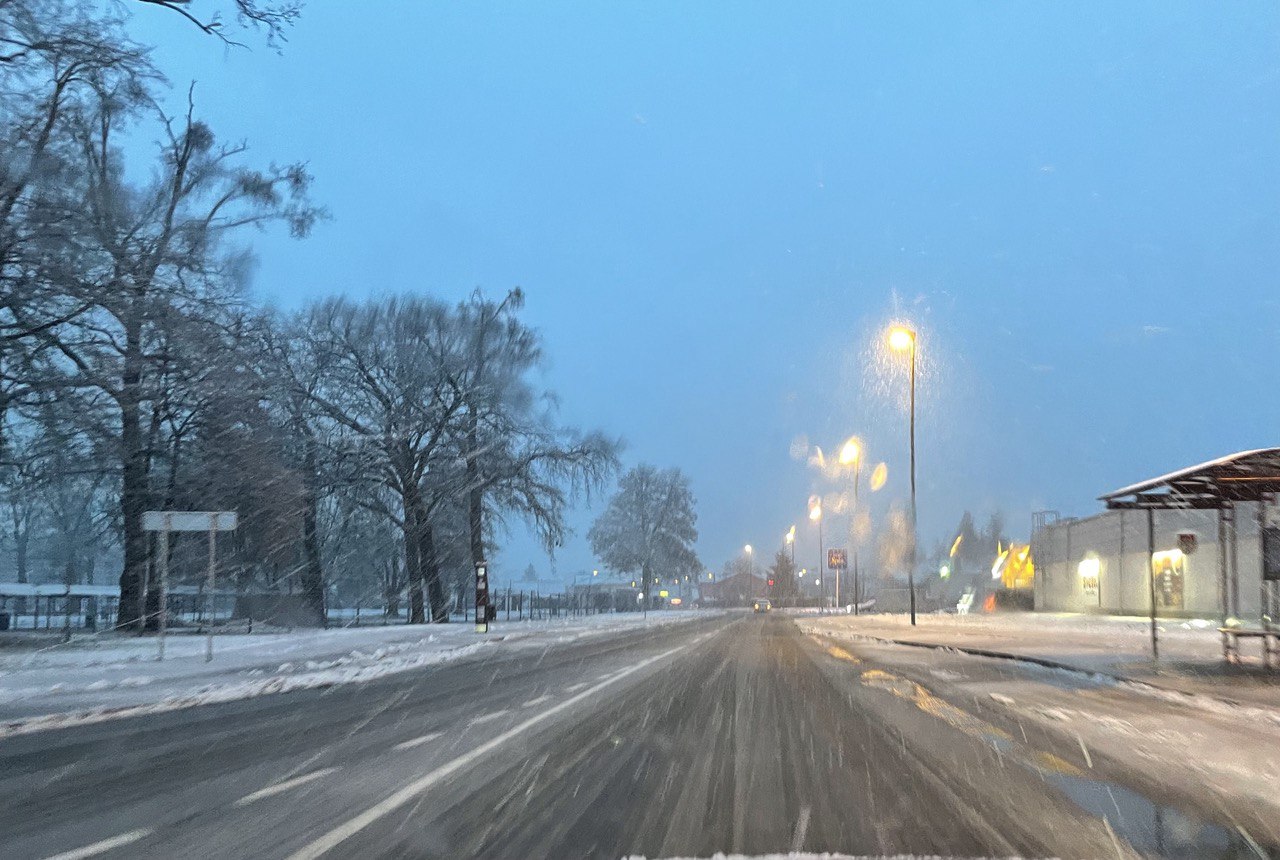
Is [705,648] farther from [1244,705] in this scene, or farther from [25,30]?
[25,30]

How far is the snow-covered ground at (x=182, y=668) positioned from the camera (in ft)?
47.7

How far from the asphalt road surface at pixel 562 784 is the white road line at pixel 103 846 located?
26mm

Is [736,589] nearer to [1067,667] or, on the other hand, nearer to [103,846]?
[1067,667]

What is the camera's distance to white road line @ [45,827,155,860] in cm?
605

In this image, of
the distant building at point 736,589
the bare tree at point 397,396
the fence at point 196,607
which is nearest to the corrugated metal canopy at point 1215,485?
the bare tree at point 397,396

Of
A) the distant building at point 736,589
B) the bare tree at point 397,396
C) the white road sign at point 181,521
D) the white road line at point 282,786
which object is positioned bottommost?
the distant building at point 736,589

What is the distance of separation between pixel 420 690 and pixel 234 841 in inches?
425

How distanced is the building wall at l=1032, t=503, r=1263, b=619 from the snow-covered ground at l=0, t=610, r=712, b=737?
69.7ft

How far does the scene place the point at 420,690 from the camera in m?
16.9

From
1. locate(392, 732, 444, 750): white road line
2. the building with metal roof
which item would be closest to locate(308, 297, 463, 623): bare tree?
the building with metal roof

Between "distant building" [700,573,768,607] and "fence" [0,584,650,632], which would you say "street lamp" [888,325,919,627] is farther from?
"distant building" [700,573,768,607]

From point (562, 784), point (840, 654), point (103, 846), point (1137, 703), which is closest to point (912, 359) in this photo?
point (840, 654)

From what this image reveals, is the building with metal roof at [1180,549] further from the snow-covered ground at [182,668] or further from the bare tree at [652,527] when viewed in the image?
the bare tree at [652,527]

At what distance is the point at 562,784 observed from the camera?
8.19 metres
